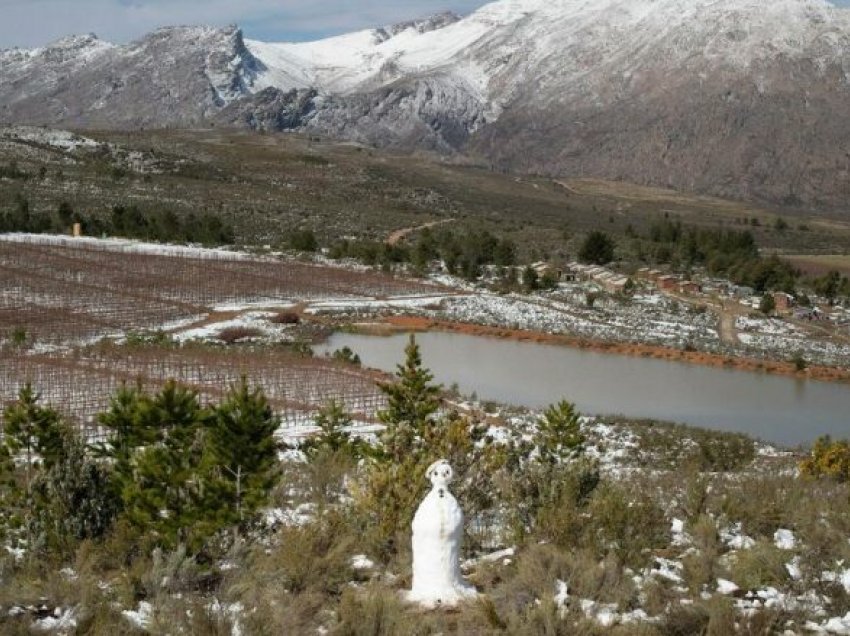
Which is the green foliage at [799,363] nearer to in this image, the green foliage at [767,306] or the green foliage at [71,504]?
the green foliage at [767,306]

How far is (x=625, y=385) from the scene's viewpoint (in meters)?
32.9

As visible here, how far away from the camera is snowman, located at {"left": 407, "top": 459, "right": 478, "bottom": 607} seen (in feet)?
27.2

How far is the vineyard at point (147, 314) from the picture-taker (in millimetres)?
24625

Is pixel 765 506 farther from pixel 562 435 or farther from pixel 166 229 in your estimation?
pixel 166 229

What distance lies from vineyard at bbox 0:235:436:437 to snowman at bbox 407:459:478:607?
22.5 feet

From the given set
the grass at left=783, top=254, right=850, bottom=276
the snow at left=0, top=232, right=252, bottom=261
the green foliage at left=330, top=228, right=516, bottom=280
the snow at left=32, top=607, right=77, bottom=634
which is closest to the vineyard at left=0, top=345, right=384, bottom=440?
the snow at left=32, top=607, right=77, bottom=634

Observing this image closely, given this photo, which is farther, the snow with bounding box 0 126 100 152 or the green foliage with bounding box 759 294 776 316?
the snow with bounding box 0 126 100 152

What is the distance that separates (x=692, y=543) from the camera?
10.2 metres

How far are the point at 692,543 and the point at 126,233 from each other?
50.3m

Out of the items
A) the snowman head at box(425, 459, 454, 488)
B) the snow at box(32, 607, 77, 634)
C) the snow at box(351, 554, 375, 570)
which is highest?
the snowman head at box(425, 459, 454, 488)

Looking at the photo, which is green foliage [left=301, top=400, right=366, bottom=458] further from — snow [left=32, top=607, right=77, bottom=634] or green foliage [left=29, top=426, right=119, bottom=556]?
snow [left=32, top=607, right=77, bottom=634]

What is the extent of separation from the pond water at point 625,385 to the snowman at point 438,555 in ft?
66.4

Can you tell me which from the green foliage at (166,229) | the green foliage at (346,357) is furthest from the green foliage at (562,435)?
the green foliage at (166,229)

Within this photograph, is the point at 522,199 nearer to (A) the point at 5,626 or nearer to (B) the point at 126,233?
(B) the point at 126,233
